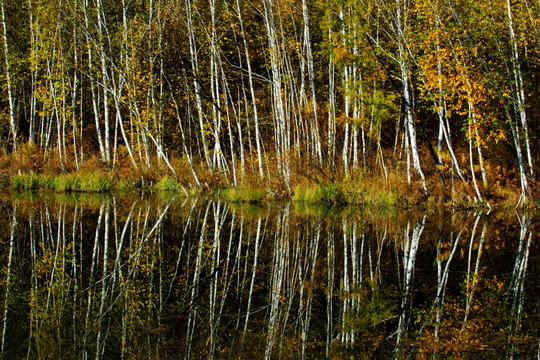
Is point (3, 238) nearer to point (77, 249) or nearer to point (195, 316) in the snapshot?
point (77, 249)

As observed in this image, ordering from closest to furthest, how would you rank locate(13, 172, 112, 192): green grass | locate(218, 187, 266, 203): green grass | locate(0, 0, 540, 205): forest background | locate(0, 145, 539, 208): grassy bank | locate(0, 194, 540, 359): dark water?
locate(0, 194, 540, 359): dark water, locate(0, 0, 540, 205): forest background, locate(0, 145, 539, 208): grassy bank, locate(218, 187, 266, 203): green grass, locate(13, 172, 112, 192): green grass

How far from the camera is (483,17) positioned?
1395 centimetres

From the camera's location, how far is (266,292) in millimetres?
4633

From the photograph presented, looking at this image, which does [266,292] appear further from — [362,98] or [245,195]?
[245,195]

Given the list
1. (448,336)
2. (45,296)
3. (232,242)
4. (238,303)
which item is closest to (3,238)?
(232,242)

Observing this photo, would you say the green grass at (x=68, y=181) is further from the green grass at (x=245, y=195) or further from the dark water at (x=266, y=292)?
the dark water at (x=266, y=292)

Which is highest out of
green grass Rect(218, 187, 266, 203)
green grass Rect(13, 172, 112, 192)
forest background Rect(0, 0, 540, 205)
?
forest background Rect(0, 0, 540, 205)

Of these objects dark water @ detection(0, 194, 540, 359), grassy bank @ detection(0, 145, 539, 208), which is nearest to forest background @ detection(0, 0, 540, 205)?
grassy bank @ detection(0, 145, 539, 208)

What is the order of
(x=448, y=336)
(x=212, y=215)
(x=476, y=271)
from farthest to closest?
(x=212, y=215) → (x=476, y=271) → (x=448, y=336)

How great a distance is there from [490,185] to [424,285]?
444 inches

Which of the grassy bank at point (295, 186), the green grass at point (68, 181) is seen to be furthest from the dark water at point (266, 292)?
the green grass at point (68, 181)

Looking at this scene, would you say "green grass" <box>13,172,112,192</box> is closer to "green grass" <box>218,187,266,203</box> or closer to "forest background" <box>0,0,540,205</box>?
"forest background" <box>0,0,540,205</box>

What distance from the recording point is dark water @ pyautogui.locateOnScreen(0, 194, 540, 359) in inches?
125

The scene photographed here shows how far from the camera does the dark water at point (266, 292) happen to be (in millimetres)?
3176
